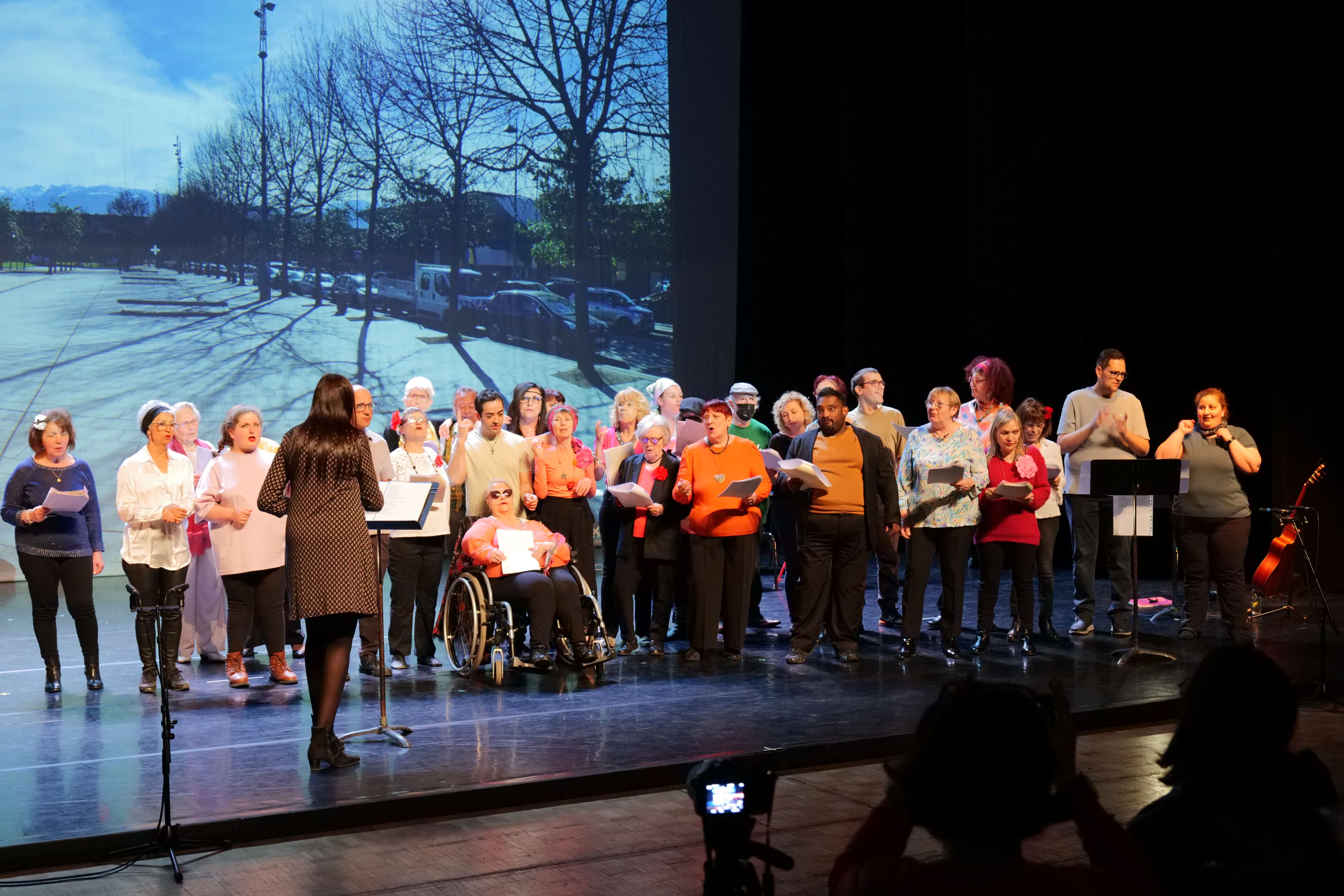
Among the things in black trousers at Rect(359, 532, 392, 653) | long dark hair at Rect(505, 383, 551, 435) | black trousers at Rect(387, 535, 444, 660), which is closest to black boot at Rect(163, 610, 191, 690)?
black trousers at Rect(359, 532, 392, 653)

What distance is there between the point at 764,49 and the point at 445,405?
4524mm

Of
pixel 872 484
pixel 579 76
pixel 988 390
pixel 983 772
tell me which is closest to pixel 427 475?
pixel 872 484

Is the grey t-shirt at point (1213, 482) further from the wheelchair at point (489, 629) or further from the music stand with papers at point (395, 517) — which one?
the music stand with papers at point (395, 517)

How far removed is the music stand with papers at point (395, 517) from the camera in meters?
4.95

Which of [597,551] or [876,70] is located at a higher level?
[876,70]

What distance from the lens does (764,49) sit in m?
11.9

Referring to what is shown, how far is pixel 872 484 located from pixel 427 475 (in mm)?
2321

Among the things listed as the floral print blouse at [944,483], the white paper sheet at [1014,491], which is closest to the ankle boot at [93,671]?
the floral print blouse at [944,483]

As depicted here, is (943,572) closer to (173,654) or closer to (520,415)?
(520,415)

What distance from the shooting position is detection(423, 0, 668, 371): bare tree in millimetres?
11539

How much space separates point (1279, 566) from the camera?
7.61 meters

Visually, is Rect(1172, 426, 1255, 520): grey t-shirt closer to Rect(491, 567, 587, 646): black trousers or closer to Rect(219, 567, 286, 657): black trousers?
Rect(491, 567, 587, 646): black trousers

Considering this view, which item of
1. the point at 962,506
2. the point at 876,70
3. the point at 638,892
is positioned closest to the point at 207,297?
the point at 876,70

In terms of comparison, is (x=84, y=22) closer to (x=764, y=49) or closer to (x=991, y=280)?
(x=764, y=49)
